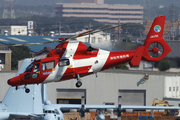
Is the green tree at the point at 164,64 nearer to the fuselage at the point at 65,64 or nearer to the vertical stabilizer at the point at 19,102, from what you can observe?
the vertical stabilizer at the point at 19,102

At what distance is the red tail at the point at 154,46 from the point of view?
36375mm

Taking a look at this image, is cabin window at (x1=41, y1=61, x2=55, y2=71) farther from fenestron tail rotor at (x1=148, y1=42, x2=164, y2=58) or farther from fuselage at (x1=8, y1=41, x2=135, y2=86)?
fenestron tail rotor at (x1=148, y1=42, x2=164, y2=58)

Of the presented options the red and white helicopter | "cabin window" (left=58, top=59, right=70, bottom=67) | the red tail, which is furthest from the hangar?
"cabin window" (left=58, top=59, right=70, bottom=67)

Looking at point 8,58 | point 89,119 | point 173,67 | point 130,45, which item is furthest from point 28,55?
point 130,45

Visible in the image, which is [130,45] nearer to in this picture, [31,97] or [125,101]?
[31,97]

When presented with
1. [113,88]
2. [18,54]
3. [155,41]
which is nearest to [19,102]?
[113,88]

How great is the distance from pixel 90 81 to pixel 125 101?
6.77m

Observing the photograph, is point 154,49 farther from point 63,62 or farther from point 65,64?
point 63,62

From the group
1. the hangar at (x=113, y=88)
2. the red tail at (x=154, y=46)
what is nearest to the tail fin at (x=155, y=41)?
the red tail at (x=154, y=46)

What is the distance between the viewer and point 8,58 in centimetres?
11175

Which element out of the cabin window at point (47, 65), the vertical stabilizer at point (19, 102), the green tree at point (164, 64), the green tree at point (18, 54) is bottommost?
the vertical stabilizer at point (19, 102)

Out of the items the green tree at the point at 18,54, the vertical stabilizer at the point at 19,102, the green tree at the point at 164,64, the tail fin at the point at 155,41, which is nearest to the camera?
the tail fin at the point at 155,41

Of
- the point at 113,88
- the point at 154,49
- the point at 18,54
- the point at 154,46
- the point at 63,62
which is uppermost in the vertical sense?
the point at 18,54

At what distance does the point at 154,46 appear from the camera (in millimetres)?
37000
